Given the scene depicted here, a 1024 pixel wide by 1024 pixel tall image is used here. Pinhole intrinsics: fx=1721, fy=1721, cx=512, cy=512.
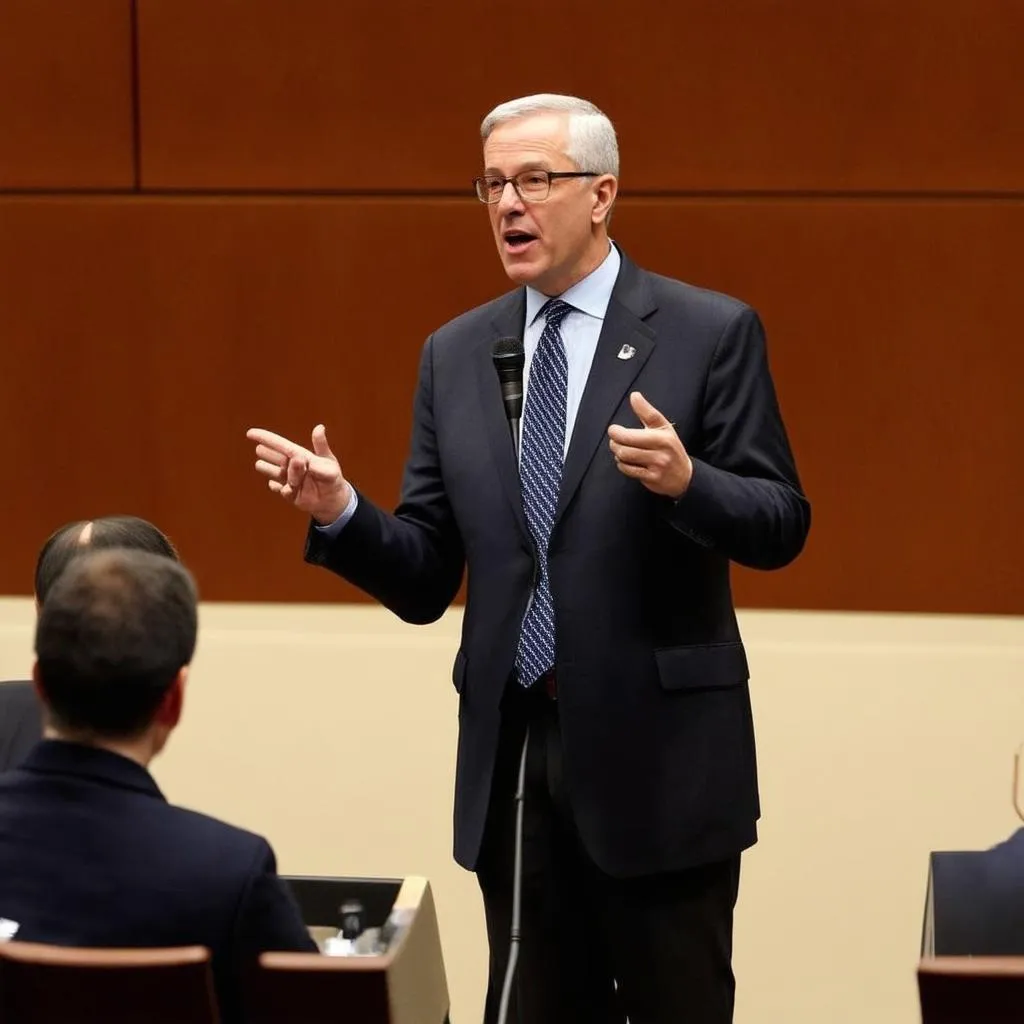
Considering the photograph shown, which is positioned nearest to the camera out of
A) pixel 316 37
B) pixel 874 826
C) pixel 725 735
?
pixel 725 735

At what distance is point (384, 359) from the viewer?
3572mm

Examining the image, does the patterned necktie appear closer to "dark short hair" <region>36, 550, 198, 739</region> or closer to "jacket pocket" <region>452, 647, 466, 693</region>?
"jacket pocket" <region>452, 647, 466, 693</region>

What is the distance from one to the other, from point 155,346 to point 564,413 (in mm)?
1724

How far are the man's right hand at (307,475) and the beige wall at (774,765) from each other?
1414mm

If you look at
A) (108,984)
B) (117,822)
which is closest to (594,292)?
(117,822)

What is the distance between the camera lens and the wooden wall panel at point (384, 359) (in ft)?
11.2

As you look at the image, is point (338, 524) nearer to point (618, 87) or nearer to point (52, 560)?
point (52, 560)

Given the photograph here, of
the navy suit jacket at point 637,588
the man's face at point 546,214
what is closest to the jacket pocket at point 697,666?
the navy suit jacket at point 637,588

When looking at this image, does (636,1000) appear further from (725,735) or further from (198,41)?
(198,41)

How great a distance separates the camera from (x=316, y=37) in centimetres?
352

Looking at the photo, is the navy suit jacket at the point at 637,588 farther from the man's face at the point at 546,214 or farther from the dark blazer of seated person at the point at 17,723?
the dark blazer of seated person at the point at 17,723

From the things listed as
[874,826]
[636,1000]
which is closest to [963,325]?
[874,826]

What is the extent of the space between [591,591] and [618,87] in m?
1.69

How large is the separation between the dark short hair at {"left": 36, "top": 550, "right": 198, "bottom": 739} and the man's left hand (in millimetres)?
545
